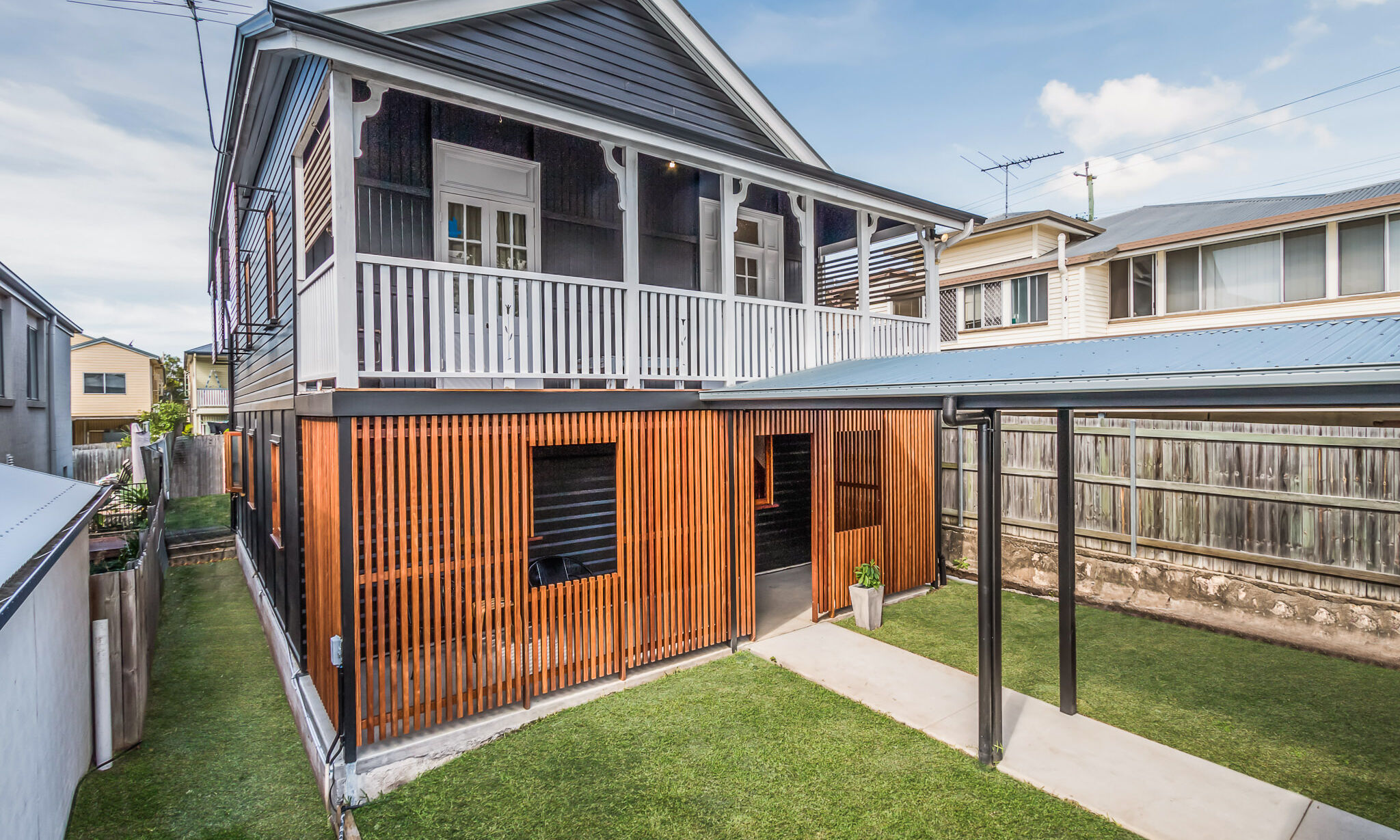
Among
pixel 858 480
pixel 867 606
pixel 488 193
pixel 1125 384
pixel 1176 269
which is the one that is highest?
pixel 1176 269

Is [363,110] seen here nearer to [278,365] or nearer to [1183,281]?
[278,365]

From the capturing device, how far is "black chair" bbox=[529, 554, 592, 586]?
6.44 meters

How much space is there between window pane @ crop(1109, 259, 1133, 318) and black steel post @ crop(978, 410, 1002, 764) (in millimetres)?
15373

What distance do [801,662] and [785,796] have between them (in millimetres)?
2058

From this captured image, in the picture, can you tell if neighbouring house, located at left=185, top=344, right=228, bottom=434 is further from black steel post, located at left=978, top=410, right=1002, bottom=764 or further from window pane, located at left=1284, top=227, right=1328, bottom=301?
window pane, located at left=1284, top=227, right=1328, bottom=301

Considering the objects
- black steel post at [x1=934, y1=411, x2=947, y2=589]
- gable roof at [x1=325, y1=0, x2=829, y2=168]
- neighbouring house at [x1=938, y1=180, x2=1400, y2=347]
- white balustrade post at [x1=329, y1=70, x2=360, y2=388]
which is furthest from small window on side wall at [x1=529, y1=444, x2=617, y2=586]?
neighbouring house at [x1=938, y1=180, x2=1400, y2=347]

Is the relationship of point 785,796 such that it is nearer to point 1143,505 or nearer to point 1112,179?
point 1143,505

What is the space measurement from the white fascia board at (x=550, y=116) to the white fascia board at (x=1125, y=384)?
97.6 inches

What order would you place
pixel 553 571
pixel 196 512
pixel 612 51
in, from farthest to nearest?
pixel 196 512 < pixel 612 51 < pixel 553 571

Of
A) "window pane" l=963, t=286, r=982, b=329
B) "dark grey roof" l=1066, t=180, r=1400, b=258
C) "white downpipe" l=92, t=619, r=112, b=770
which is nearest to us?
"white downpipe" l=92, t=619, r=112, b=770

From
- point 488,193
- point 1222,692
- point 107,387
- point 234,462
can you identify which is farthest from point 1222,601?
point 107,387

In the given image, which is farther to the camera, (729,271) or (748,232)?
(748,232)

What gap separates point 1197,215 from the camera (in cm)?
1816

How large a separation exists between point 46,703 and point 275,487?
12.3 ft
